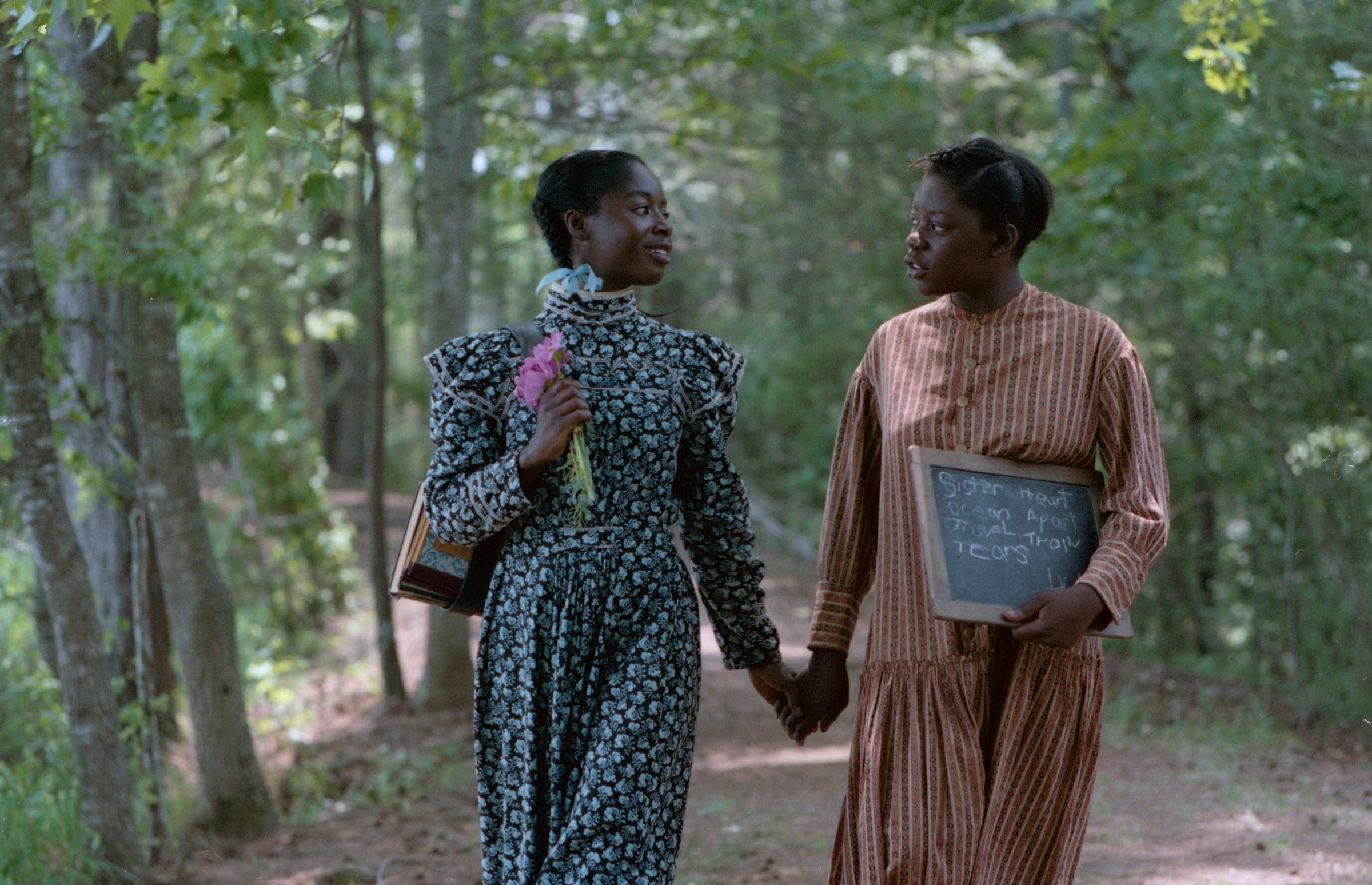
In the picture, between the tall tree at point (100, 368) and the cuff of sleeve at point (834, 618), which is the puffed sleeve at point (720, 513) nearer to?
the cuff of sleeve at point (834, 618)

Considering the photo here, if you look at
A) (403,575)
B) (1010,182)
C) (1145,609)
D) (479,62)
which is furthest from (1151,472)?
(1145,609)

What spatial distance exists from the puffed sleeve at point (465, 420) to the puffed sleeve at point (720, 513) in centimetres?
43

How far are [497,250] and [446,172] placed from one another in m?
6.93

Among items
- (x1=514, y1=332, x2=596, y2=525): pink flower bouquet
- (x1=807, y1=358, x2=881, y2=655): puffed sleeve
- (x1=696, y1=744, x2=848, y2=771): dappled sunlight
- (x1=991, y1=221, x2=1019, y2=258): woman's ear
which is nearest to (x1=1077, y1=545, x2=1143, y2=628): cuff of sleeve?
(x1=807, y1=358, x2=881, y2=655): puffed sleeve

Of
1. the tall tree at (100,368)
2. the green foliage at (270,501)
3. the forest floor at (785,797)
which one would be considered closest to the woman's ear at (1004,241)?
the forest floor at (785,797)

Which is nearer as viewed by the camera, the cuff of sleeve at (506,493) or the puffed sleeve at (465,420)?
the cuff of sleeve at (506,493)

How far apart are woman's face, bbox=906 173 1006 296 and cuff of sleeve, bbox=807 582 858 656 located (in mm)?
732

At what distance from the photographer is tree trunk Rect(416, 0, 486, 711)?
24.5ft

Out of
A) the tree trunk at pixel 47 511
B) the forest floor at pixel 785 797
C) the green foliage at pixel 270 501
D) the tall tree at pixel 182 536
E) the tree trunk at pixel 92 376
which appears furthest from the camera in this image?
the green foliage at pixel 270 501

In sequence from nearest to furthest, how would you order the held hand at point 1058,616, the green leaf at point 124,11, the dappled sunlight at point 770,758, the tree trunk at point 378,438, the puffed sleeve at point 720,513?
the held hand at point 1058,616 → the green leaf at point 124,11 → the puffed sleeve at point 720,513 → the dappled sunlight at point 770,758 → the tree trunk at point 378,438

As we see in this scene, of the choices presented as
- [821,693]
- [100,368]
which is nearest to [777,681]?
[821,693]

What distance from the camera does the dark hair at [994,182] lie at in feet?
10.00

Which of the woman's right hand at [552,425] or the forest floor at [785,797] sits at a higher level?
the woman's right hand at [552,425]

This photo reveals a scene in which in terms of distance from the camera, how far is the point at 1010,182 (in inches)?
120
